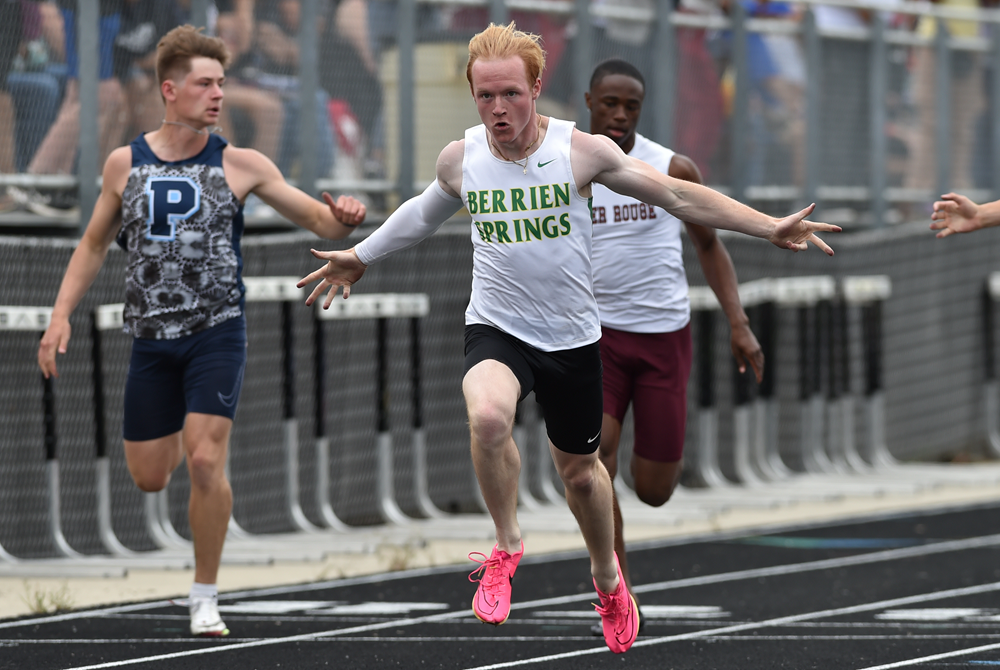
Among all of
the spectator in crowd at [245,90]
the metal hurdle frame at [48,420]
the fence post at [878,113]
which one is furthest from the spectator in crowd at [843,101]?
the metal hurdle frame at [48,420]

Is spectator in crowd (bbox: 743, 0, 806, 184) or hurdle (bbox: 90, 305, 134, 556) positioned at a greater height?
spectator in crowd (bbox: 743, 0, 806, 184)

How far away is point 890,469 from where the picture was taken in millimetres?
14992

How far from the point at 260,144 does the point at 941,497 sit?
6294mm

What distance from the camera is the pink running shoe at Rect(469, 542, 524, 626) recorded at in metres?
5.81

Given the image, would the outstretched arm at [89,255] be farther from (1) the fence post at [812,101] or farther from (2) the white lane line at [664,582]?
(1) the fence post at [812,101]

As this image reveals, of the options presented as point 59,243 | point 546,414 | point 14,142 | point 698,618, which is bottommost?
point 698,618

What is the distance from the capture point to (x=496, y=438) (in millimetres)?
5793

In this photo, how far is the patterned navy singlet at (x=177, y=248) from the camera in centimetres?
738

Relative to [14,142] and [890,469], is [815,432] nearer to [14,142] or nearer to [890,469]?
[890,469]

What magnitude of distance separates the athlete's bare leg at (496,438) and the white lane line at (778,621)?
1.06 meters

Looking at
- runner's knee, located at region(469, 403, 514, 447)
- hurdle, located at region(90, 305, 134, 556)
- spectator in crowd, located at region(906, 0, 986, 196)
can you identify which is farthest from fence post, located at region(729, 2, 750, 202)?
→ runner's knee, located at region(469, 403, 514, 447)

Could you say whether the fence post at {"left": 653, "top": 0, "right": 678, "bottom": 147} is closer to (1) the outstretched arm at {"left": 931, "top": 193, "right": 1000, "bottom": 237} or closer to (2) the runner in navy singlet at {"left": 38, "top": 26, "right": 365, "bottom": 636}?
(2) the runner in navy singlet at {"left": 38, "top": 26, "right": 365, "bottom": 636}

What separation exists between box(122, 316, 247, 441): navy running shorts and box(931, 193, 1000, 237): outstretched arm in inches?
123

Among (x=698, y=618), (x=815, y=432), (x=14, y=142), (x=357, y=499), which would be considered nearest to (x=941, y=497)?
(x=815, y=432)
